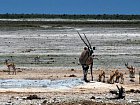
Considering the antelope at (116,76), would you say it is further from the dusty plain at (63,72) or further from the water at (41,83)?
the water at (41,83)

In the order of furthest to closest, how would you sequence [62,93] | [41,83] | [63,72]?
[63,72]
[41,83]
[62,93]

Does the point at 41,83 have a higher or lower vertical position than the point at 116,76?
lower

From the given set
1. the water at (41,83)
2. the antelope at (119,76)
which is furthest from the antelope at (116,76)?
the water at (41,83)

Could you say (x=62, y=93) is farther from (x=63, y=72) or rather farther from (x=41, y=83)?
(x=63, y=72)

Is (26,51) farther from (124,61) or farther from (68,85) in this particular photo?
(68,85)

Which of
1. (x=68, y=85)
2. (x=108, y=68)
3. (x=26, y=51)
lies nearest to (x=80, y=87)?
(x=68, y=85)

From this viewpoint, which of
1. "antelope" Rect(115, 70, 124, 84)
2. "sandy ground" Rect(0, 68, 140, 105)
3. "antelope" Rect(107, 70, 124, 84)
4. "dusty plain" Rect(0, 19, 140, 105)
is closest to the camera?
"sandy ground" Rect(0, 68, 140, 105)

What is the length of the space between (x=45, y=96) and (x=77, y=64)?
12.4 meters

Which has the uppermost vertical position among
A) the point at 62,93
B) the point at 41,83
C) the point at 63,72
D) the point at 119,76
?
the point at 63,72

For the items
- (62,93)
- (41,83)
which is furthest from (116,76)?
(62,93)

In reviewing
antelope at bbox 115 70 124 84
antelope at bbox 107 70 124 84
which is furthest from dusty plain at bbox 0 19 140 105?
antelope at bbox 107 70 124 84

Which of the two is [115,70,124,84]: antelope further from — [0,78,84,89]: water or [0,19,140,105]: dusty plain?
[0,78,84,89]: water

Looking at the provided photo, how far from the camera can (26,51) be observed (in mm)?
42500

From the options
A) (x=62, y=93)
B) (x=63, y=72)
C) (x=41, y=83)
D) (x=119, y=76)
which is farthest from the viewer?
(x=63, y=72)
